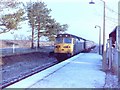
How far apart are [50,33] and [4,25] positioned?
1402 inches

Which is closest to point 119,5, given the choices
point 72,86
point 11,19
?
point 72,86

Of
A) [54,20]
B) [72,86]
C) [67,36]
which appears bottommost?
[72,86]

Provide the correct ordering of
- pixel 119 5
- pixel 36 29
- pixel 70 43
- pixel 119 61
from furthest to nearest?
pixel 36 29
pixel 70 43
pixel 119 5
pixel 119 61

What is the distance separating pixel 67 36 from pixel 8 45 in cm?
3320

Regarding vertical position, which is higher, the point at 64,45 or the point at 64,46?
the point at 64,45

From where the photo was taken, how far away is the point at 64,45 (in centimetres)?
3706

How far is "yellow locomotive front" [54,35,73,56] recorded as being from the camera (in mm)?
36750

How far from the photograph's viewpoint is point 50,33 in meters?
66.8

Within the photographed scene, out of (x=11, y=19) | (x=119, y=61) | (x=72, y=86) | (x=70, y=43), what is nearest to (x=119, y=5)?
(x=119, y=61)

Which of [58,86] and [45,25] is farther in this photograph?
[45,25]

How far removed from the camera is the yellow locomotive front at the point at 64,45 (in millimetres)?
36750

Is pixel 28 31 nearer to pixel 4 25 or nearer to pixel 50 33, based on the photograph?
pixel 50 33

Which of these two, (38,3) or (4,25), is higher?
(38,3)

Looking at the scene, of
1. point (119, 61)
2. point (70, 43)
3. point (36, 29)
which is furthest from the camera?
point (36, 29)
